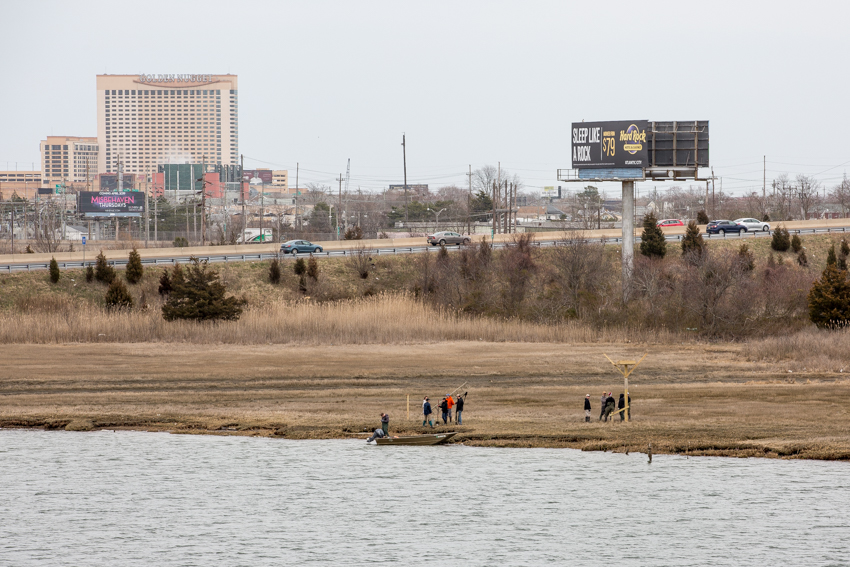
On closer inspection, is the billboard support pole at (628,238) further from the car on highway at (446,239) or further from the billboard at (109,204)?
the billboard at (109,204)

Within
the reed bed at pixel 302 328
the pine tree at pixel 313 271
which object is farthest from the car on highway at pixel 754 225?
the pine tree at pixel 313 271

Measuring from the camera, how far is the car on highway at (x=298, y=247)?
87.1 m

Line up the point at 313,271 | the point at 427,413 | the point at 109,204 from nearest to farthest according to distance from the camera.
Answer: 1. the point at 427,413
2. the point at 313,271
3. the point at 109,204

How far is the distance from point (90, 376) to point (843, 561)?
3571cm

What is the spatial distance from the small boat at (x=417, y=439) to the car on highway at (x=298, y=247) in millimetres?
54529

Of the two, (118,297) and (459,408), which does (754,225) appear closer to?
(118,297)

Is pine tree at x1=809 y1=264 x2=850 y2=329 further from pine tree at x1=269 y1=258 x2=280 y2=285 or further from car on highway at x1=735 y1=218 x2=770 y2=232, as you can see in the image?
pine tree at x1=269 y1=258 x2=280 y2=285

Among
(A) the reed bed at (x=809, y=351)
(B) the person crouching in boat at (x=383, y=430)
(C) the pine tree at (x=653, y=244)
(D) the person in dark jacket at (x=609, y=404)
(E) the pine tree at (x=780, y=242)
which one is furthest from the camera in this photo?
(E) the pine tree at (x=780, y=242)

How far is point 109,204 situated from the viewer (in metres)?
161

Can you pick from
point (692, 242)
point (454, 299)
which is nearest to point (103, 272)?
point (454, 299)

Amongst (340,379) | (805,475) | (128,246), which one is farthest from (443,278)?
(805,475)

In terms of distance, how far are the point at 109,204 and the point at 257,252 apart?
84.9m

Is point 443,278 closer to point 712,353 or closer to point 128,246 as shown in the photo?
point 712,353

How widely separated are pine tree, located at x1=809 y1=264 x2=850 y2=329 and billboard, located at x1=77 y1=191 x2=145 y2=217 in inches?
4851
